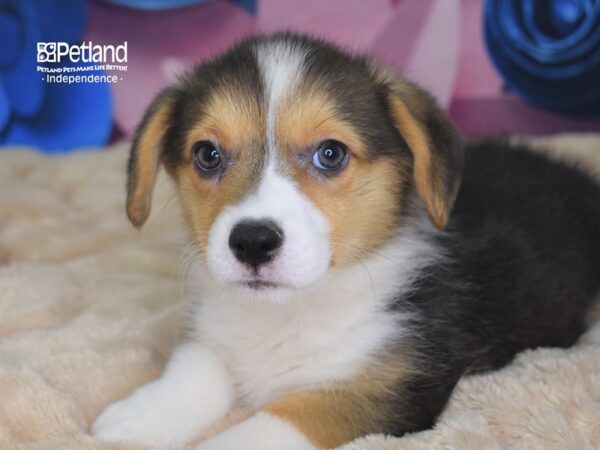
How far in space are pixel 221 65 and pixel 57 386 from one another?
112 cm

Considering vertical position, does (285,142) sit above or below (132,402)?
above

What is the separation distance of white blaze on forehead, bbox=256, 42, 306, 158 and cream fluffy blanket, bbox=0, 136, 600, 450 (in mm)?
858

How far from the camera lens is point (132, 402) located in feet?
8.10

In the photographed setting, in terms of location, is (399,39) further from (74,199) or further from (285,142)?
(285,142)

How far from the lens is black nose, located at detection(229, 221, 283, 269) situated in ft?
6.85

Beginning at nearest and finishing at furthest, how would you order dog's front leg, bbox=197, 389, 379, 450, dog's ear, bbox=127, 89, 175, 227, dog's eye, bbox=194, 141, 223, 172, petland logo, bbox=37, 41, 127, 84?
dog's front leg, bbox=197, 389, 379, 450, dog's eye, bbox=194, 141, 223, 172, dog's ear, bbox=127, 89, 175, 227, petland logo, bbox=37, 41, 127, 84

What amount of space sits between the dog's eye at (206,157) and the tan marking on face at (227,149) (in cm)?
2

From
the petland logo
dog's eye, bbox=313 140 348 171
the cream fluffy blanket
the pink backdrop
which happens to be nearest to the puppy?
dog's eye, bbox=313 140 348 171

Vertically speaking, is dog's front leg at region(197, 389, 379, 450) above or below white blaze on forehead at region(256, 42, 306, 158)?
below

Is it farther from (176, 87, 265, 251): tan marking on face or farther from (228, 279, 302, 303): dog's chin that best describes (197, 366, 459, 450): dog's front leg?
(176, 87, 265, 251): tan marking on face

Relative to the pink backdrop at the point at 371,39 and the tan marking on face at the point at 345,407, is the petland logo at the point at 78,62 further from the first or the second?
the tan marking on face at the point at 345,407

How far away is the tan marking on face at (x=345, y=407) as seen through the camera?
2.26 meters

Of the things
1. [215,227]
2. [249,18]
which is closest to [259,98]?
[215,227]

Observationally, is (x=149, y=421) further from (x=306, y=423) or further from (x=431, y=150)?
(x=431, y=150)
